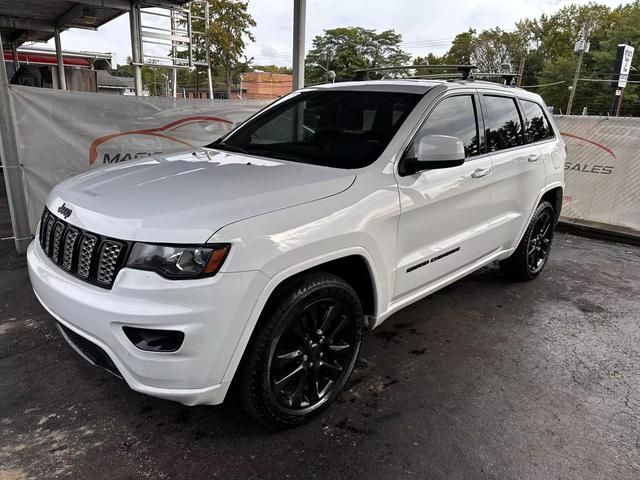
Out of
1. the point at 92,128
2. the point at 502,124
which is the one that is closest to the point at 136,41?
→ the point at 92,128

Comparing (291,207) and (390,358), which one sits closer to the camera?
(291,207)

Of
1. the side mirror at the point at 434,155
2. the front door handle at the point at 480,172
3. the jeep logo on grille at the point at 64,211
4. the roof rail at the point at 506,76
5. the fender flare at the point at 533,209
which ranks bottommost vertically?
the fender flare at the point at 533,209

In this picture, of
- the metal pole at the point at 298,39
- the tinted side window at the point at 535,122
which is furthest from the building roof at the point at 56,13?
the tinted side window at the point at 535,122

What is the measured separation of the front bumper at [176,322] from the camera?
6.23 ft

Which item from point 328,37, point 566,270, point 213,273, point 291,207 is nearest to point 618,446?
point 291,207

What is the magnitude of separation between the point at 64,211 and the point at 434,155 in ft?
6.56

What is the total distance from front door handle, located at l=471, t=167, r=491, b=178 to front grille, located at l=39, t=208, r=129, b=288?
7.85ft

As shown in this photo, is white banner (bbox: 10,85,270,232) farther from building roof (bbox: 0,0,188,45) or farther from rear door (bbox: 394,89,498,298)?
building roof (bbox: 0,0,188,45)

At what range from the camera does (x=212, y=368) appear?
1991 mm

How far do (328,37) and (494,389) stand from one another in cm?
8611

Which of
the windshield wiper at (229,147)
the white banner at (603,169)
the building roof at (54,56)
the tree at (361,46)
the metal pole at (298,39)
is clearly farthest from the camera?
the tree at (361,46)

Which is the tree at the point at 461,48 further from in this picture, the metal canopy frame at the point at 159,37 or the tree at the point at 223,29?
the metal canopy frame at the point at 159,37

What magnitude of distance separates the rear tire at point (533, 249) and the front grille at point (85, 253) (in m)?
3.59

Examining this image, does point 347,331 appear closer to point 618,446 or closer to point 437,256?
point 437,256
